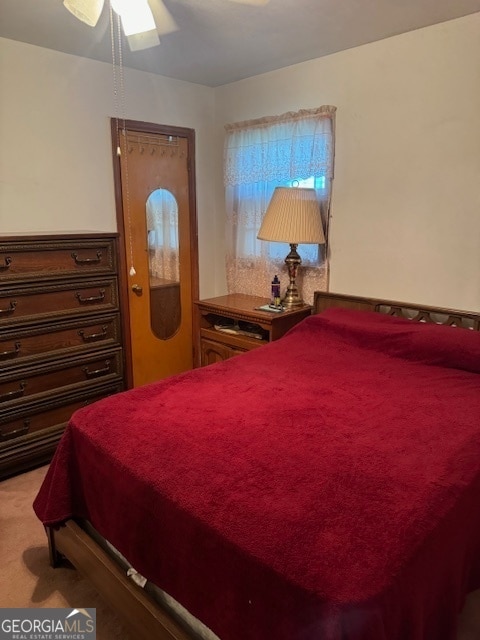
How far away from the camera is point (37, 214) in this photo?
114 inches

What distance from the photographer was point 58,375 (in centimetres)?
267

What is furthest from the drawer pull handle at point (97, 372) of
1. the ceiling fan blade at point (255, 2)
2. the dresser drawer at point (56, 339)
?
the ceiling fan blade at point (255, 2)

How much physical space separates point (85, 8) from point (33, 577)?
231cm

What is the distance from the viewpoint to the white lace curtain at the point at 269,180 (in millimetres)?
3033

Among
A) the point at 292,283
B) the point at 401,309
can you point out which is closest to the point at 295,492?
the point at 401,309

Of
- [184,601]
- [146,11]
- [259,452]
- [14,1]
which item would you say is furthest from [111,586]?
[14,1]

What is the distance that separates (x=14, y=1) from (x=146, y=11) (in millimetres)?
773

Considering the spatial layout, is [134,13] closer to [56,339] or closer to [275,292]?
[56,339]

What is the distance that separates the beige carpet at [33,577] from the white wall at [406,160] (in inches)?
88.3

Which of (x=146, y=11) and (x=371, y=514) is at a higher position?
(x=146, y=11)

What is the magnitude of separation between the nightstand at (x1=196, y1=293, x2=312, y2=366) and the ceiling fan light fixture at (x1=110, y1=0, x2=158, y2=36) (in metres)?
1.74

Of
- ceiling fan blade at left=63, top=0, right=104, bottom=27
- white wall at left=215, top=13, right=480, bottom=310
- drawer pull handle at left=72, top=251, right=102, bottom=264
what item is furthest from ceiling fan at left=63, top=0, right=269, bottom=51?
drawer pull handle at left=72, top=251, right=102, bottom=264

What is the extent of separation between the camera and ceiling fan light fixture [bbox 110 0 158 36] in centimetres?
177

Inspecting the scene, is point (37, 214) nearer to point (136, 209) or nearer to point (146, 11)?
point (136, 209)
